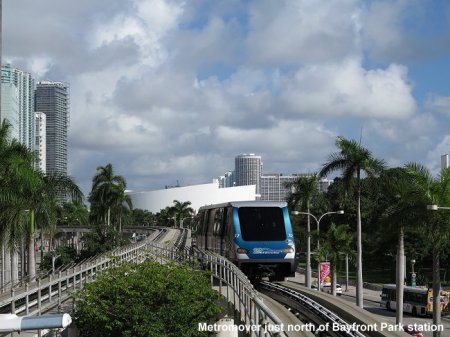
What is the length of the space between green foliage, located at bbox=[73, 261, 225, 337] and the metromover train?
757cm

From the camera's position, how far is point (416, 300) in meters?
53.8

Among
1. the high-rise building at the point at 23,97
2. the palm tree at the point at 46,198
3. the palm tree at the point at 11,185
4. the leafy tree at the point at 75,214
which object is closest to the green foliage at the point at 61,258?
the palm tree at the point at 46,198

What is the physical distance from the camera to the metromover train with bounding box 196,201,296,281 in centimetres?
2688

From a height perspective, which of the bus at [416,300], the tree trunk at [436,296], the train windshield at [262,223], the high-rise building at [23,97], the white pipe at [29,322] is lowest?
the bus at [416,300]

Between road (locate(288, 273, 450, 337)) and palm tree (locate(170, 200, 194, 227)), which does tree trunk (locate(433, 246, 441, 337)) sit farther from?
palm tree (locate(170, 200, 194, 227))

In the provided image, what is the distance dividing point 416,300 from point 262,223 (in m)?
30.8

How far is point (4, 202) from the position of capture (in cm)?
3856

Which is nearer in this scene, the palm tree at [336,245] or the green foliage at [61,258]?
the palm tree at [336,245]

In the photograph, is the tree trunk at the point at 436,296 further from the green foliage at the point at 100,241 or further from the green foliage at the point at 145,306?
the green foliage at the point at 100,241

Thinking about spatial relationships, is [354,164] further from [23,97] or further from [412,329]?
[23,97]

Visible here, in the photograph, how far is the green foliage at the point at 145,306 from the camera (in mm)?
17672

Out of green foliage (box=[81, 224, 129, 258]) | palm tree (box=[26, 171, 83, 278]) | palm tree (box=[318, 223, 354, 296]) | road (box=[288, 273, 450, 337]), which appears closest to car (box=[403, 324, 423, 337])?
road (box=[288, 273, 450, 337])

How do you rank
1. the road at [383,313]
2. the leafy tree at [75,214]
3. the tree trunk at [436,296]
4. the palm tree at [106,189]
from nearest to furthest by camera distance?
the tree trunk at [436,296] → the road at [383,313] → the palm tree at [106,189] → the leafy tree at [75,214]

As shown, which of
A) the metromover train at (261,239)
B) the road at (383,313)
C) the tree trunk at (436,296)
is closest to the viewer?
the metromover train at (261,239)
